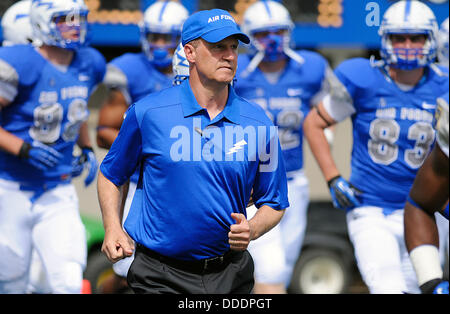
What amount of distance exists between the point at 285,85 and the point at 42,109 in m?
1.99

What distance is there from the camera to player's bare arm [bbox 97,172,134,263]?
3648 mm

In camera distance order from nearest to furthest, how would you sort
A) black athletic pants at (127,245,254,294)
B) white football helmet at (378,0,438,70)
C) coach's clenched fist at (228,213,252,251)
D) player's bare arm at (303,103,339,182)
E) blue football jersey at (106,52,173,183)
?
coach's clenched fist at (228,213,252,251) → black athletic pants at (127,245,254,294) → white football helmet at (378,0,438,70) → player's bare arm at (303,103,339,182) → blue football jersey at (106,52,173,183)

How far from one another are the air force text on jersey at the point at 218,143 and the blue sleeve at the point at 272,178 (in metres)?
0.04

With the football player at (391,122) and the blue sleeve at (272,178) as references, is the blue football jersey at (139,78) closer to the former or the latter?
the football player at (391,122)

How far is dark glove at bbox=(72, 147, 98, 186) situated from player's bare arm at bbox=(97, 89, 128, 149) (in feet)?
0.63

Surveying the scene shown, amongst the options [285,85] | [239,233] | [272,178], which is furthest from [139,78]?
[239,233]

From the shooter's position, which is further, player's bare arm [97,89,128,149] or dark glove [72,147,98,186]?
player's bare arm [97,89,128,149]

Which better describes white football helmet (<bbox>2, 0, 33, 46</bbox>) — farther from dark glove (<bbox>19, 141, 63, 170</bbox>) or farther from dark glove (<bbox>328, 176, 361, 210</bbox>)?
dark glove (<bbox>328, 176, 361, 210</bbox>)

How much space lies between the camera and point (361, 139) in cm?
573

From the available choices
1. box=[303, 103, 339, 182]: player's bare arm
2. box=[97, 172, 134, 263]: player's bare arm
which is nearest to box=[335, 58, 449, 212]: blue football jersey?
box=[303, 103, 339, 182]: player's bare arm

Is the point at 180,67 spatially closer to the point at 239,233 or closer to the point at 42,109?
the point at 239,233

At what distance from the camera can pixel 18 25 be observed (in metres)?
6.53
